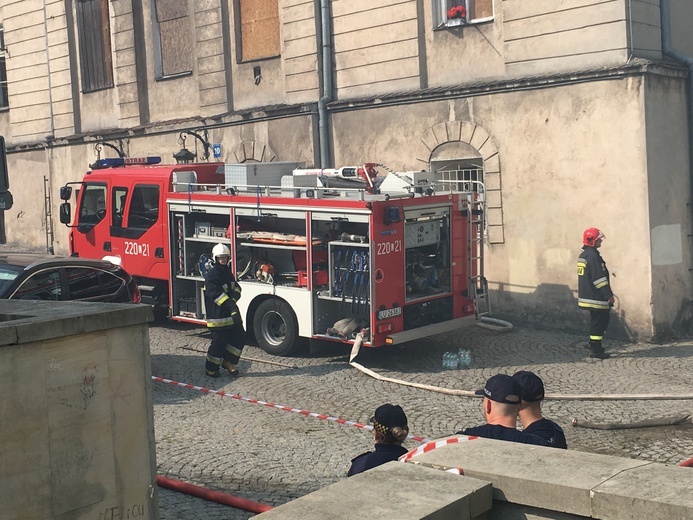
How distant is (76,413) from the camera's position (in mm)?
5523

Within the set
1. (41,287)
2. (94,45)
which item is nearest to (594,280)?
(41,287)

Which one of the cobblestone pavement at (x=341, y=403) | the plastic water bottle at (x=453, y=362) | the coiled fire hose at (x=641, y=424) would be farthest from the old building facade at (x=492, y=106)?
the coiled fire hose at (x=641, y=424)

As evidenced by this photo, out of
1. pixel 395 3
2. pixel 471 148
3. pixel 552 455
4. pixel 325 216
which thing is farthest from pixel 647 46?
pixel 552 455

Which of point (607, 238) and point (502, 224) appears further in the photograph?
point (502, 224)

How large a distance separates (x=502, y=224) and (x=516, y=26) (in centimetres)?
314

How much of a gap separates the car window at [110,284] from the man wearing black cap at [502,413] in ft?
25.9

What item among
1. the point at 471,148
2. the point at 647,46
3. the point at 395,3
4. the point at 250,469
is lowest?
the point at 250,469

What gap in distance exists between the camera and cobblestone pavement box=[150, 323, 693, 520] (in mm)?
8320

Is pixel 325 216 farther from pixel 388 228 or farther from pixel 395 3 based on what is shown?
pixel 395 3

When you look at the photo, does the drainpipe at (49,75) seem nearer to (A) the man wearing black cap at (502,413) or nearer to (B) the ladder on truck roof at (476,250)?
(B) the ladder on truck roof at (476,250)

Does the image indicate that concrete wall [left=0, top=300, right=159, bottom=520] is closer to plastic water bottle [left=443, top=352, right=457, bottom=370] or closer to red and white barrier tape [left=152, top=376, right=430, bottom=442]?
red and white barrier tape [left=152, top=376, right=430, bottom=442]

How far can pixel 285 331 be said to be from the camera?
42.7ft

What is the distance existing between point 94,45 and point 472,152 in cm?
1160

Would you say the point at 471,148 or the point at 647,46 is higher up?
the point at 647,46
